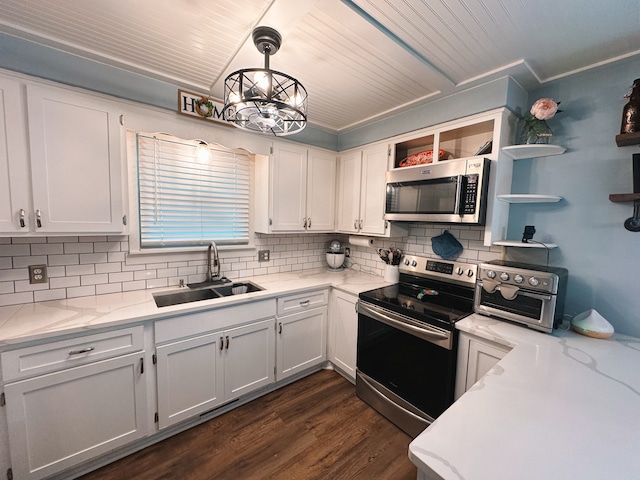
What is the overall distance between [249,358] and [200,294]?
2.15ft

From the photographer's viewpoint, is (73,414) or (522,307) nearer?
(73,414)

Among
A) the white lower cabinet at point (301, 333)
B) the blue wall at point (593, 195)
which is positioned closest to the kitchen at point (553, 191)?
the blue wall at point (593, 195)

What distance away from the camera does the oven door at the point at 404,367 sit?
1641 millimetres

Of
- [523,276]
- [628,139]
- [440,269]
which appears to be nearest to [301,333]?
[440,269]

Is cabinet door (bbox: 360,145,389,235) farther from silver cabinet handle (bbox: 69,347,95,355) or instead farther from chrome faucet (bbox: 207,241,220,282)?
silver cabinet handle (bbox: 69,347,95,355)

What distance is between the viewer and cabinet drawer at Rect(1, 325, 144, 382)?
129cm

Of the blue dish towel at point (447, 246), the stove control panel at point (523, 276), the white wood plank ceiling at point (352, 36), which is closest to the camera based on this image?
the white wood plank ceiling at point (352, 36)

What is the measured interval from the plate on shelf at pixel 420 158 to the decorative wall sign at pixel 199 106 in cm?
149

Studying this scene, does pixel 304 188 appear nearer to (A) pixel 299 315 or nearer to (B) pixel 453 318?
(A) pixel 299 315

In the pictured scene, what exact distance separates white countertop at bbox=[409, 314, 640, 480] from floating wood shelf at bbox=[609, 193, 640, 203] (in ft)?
2.58

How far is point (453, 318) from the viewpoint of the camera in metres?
1.65

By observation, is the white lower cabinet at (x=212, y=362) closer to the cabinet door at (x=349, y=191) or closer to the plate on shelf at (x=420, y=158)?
the cabinet door at (x=349, y=191)

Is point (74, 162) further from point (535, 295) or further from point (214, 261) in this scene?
point (535, 295)

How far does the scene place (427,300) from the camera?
203cm
